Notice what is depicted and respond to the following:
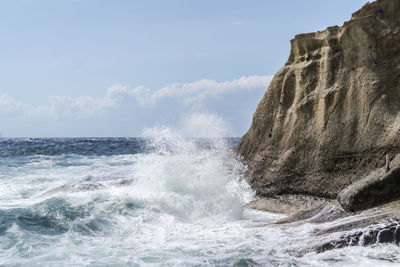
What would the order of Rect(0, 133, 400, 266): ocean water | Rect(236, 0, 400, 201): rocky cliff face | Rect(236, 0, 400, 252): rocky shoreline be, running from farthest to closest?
Rect(236, 0, 400, 201): rocky cliff face, Rect(236, 0, 400, 252): rocky shoreline, Rect(0, 133, 400, 266): ocean water

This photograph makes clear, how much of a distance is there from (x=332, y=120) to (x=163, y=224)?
12.1 feet

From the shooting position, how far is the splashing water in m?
5.30

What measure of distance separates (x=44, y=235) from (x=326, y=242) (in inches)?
174

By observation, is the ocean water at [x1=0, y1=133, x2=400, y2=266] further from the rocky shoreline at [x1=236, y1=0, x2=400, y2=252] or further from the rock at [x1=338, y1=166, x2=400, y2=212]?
the rock at [x1=338, y1=166, x2=400, y2=212]

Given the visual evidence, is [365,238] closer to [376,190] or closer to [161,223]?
[376,190]

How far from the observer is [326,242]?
5.22 meters

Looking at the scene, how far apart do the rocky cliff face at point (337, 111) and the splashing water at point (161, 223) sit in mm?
989

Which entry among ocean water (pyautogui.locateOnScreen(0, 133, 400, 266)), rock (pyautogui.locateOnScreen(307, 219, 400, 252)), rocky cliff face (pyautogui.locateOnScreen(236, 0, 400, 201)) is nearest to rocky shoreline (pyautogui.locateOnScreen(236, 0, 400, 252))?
rocky cliff face (pyautogui.locateOnScreen(236, 0, 400, 201))

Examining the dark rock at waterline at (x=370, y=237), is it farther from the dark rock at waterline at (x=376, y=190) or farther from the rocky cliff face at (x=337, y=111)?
the rocky cliff face at (x=337, y=111)

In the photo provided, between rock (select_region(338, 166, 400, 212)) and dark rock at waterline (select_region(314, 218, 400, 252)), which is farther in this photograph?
rock (select_region(338, 166, 400, 212))

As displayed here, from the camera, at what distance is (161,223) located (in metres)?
7.41

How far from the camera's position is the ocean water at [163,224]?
5.26 meters

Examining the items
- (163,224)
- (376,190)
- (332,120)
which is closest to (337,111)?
(332,120)

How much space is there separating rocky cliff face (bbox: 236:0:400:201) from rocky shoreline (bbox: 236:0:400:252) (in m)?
0.02
